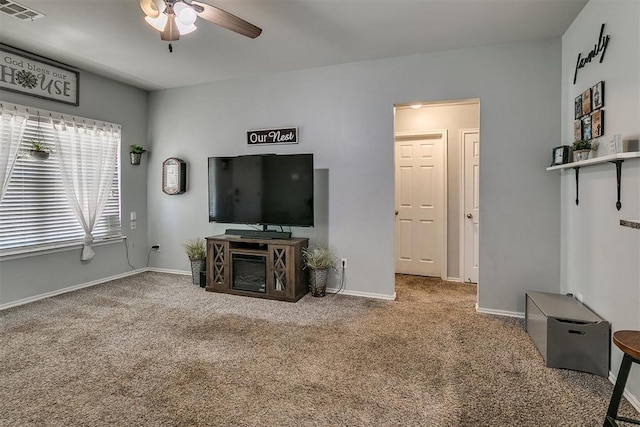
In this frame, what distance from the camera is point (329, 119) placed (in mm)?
3918

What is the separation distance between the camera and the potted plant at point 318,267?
12.3ft

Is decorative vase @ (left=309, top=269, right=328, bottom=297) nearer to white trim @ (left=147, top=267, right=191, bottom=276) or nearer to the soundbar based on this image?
the soundbar

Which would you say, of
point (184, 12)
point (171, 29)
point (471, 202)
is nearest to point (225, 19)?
point (184, 12)

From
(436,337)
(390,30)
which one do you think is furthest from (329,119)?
(436,337)

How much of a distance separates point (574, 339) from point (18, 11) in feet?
15.7

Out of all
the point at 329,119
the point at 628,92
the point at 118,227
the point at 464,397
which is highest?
the point at 329,119

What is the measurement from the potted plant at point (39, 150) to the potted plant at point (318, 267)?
2993 millimetres

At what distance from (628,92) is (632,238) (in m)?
0.85

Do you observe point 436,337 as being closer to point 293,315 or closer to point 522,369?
point 522,369

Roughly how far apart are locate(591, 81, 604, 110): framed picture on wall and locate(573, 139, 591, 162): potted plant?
0.79 feet

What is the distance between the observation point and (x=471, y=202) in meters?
4.48

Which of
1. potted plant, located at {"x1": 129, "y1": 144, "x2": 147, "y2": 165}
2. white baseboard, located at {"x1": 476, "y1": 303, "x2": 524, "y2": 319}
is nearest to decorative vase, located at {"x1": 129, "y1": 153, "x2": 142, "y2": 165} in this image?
potted plant, located at {"x1": 129, "y1": 144, "x2": 147, "y2": 165}

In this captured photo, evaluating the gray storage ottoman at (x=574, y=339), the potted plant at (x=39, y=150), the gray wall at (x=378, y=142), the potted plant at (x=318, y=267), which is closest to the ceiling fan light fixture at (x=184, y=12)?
the gray wall at (x=378, y=142)

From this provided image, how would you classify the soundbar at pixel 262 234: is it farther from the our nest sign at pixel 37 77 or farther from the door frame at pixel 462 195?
the our nest sign at pixel 37 77
